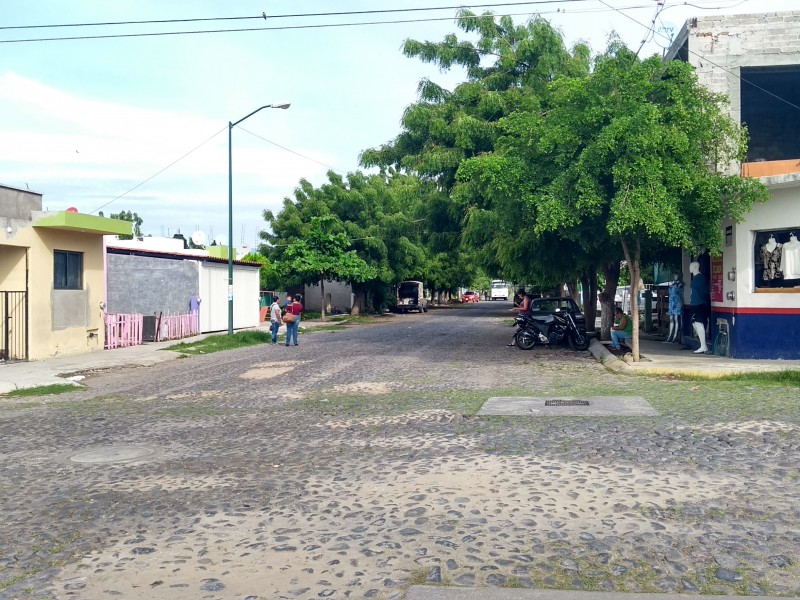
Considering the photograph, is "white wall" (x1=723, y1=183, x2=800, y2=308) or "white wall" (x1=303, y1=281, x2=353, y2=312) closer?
"white wall" (x1=723, y1=183, x2=800, y2=308)

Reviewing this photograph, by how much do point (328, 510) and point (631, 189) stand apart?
1206cm

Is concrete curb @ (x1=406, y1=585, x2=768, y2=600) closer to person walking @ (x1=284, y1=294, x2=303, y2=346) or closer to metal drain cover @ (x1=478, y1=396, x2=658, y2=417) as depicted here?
metal drain cover @ (x1=478, y1=396, x2=658, y2=417)

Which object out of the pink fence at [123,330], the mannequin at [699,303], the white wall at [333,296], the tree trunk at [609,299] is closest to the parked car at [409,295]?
the white wall at [333,296]

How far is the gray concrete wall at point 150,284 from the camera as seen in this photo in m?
28.2

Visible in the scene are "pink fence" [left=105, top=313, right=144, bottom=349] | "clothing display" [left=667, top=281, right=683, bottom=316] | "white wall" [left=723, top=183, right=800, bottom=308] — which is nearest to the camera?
"white wall" [left=723, top=183, right=800, bottom=308]

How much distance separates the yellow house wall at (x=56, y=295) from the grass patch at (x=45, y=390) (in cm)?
567

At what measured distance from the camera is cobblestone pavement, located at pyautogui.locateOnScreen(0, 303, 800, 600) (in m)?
4.84

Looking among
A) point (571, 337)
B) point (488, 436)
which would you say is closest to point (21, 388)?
point (488, 436)

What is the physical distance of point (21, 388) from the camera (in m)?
15.5

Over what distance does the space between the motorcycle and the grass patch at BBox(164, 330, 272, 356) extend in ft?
31.6

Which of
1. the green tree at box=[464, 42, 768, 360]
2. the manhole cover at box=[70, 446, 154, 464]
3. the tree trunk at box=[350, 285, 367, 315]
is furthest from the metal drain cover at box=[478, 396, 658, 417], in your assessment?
the tree trunk at box=[350, 285, 367, 315]

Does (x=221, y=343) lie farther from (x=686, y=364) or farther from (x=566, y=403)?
(x=566, y=403)

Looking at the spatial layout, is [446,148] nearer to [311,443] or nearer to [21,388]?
[21,388]

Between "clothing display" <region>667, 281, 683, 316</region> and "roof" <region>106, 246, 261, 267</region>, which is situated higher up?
"roof" <region>106, 246, 261, 267</region>
